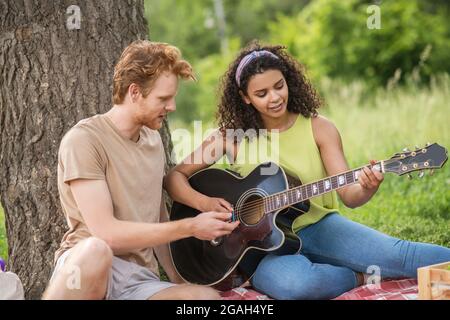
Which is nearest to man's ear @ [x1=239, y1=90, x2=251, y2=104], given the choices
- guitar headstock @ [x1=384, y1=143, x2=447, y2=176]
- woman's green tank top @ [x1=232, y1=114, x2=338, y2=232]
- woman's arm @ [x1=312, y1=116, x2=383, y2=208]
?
woman's green tank top @ [x1=232, y1=114, x2=338, y2=232]

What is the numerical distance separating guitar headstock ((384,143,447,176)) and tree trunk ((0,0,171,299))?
1.56 m

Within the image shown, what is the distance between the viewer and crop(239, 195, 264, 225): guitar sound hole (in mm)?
3924

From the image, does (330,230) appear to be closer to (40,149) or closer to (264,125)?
(264,125)

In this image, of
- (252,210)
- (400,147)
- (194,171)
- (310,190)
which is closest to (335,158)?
(310,190)

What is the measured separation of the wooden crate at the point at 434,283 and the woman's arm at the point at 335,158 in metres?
0.49

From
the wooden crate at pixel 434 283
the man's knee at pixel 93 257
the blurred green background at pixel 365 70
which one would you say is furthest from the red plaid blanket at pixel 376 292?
the blurred green background at pixel 365 70

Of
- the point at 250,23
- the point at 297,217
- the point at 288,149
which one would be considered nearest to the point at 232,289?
the point at 297,217

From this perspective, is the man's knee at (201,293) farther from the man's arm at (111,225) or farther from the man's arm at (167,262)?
the man's arm at (167,262)

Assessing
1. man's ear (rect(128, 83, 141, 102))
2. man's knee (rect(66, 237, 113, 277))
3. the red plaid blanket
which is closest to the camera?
man's knee (rect(66, 237, 113, 277))

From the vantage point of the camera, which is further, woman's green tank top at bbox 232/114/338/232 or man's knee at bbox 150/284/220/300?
woman's green tank top at bbox 232/114/338/232

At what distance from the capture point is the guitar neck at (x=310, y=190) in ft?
12.0

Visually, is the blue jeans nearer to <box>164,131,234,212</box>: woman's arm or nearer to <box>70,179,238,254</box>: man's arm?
<box>164,131,234,212</box>: woman's arm

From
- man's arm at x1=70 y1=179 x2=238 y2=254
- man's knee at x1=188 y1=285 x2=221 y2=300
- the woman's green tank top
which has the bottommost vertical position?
man's knee at x1=188 y1=285 x2=221 y2=300

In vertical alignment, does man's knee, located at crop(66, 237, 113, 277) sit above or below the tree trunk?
below
